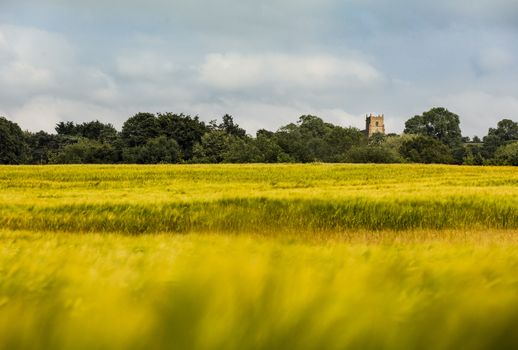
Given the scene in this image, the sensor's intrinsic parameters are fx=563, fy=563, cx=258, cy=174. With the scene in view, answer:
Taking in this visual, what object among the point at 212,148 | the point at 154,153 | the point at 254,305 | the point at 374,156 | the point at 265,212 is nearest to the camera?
the point at 254,305

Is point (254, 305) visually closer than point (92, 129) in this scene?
Yes

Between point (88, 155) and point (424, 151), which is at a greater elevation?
point (424, 151)

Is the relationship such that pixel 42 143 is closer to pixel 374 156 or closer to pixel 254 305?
pixel 374 156

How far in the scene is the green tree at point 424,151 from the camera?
271 ft

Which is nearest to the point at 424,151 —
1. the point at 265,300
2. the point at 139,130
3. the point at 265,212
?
the point at 139,130

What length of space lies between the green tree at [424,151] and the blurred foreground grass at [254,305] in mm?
83274

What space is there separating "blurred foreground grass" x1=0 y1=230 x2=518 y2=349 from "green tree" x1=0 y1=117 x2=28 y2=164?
8858 centimetres

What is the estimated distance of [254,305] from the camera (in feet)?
4.38

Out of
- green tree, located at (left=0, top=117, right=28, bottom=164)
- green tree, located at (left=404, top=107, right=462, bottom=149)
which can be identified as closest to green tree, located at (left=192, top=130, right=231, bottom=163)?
green tree, located at (left=0, top=117, right=28, bottom=164)

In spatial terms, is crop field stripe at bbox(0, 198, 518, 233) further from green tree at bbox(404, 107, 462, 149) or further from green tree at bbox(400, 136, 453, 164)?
green tree at bbox(404, 107, 462, 149)

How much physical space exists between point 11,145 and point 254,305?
90.0 meters

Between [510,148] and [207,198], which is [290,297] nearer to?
[207,198]

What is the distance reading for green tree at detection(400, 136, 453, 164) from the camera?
8271 centimetres

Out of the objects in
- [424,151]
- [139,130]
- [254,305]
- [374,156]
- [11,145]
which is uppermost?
[139,130]
